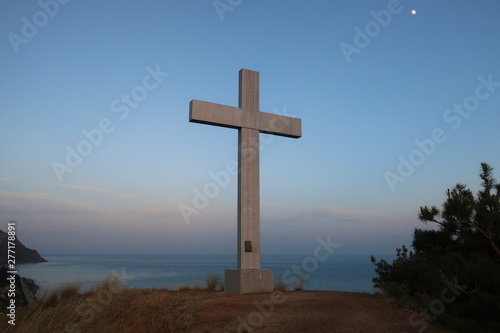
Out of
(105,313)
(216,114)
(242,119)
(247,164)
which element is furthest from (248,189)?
(105,313)

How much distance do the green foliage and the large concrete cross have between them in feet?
9.33

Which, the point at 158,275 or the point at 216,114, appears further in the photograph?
the point at 158,275

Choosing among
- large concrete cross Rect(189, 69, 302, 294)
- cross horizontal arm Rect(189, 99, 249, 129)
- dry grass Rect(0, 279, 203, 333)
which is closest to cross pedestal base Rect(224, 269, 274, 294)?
large concrete cross Rect(189, 69, 302, 294)

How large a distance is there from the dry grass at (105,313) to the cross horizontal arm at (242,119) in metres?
4.10

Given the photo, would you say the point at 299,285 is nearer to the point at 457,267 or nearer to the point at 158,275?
the point at 457,267

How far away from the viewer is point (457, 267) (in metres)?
7.15

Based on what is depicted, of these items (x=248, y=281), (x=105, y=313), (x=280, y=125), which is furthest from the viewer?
(x=280, y=125)

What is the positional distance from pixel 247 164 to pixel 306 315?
4.29m

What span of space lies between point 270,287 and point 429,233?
4.02 m

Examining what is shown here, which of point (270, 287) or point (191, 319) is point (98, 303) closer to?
point (191, 319)

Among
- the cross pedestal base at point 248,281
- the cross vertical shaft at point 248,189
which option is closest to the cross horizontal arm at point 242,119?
the cross vertical shaft at point 248,189

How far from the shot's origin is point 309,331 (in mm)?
5488

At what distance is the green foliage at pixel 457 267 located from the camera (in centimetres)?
688

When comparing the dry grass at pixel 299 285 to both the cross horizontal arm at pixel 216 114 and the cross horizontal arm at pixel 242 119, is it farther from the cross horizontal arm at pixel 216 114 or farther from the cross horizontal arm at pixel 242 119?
the cross horizontal arm at pixel 216 114
